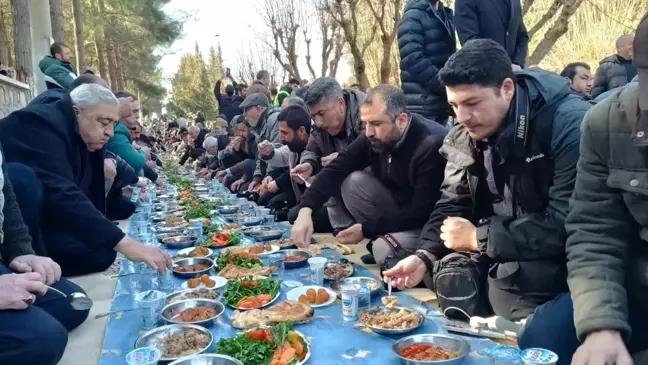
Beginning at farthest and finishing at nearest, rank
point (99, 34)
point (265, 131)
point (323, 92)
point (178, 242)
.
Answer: point (99, 34) < point (265, 131) < point (323, 92) < point (178, 242)

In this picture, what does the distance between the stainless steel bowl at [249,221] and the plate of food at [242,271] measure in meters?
1.60

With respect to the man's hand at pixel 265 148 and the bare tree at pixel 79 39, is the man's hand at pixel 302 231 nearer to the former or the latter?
the man's hand at pixel 265 148

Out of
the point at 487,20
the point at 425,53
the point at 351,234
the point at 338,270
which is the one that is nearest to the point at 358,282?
the point at 338,270

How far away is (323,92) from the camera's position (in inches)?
177

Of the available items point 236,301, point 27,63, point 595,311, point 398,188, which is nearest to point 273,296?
point 236,301

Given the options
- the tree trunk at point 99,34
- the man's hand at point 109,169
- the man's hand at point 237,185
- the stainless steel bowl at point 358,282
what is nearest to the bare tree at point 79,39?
the tree trunk at point 99,34

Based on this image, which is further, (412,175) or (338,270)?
(412,175)

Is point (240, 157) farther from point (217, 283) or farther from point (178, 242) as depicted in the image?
point (217, 283)

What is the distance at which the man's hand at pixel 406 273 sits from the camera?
2795 millimetres

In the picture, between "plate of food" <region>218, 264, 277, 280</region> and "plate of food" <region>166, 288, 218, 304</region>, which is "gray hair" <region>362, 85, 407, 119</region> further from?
"plate of food" <region>166, 288, 218, 304</region>

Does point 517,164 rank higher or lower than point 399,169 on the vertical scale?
higher

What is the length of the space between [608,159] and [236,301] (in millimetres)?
1927

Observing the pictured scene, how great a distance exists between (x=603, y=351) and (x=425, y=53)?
3839 millimetres

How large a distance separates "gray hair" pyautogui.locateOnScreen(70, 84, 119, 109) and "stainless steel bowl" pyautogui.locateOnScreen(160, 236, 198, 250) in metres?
1.23
